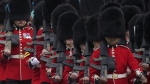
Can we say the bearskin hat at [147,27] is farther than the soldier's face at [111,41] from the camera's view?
Yes

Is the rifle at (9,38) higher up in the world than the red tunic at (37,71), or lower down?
higher up

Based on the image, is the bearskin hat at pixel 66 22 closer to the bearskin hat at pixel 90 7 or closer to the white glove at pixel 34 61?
the bearskin hat at pixel 90 7

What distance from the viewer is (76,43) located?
9367 mm

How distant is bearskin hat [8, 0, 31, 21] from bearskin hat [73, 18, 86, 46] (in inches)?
61.2

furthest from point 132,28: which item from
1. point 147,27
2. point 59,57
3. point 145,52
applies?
point 59,57

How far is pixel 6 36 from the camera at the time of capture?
1047 cm

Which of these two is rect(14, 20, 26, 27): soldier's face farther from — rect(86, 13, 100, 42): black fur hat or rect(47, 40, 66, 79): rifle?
rect(86, 13, 100, 42): black fur hat

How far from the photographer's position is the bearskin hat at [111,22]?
27.5 ft

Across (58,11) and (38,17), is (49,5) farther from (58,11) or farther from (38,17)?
(58,11)

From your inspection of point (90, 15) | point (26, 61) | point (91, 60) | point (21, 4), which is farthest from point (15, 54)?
point (91, 60)

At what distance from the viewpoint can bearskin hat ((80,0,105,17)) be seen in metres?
9.78

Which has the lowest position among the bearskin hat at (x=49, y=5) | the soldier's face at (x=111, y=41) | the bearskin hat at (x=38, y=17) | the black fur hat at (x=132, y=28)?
the soldier's face at (x=111, y=41)

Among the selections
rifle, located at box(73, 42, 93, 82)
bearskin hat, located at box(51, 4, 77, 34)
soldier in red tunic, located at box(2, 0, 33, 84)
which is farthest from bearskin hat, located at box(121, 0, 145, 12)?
rifle, located at box(73, 42, 93, 82)

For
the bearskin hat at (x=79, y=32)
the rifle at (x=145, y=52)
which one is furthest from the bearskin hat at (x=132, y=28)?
the bearskin hat at (x=79, y=32)
